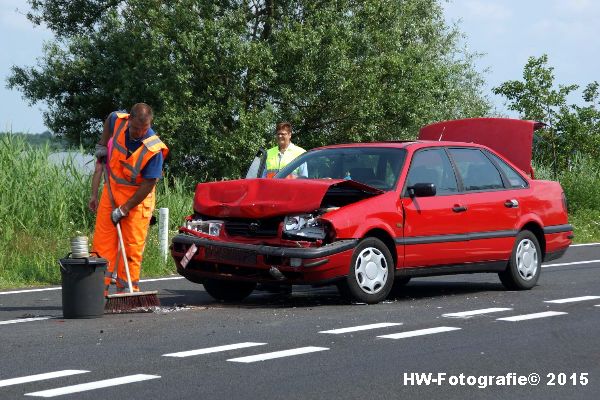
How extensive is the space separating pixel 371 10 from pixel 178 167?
6923mm

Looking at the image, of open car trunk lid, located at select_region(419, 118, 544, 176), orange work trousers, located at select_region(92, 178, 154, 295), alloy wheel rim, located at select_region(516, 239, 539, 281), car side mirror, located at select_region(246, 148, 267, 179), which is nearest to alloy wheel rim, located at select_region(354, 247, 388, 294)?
orange work trousers, located at select_region(92, 178, 154, 295)

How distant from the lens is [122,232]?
463 inches

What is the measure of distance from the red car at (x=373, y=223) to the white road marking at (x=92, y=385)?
12.8 ft

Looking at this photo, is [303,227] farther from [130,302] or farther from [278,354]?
[278,354]

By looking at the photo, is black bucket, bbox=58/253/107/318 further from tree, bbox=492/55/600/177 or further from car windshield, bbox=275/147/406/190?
tree, bbox=492/55/600/177

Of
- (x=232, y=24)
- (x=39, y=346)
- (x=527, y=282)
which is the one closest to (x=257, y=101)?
(x=232, y=24)

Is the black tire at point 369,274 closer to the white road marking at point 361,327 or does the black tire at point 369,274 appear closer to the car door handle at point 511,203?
the white road marking at point 361,327

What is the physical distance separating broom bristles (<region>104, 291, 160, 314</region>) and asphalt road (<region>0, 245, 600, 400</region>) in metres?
0.11

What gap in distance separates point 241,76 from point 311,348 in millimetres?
25850

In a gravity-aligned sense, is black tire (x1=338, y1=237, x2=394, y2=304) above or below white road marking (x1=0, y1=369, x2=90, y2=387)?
above

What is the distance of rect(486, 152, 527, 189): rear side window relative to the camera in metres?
13.8

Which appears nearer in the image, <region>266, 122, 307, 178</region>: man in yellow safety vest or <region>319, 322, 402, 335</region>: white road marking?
<region>319, 322, 402, 335</region>: white road marking

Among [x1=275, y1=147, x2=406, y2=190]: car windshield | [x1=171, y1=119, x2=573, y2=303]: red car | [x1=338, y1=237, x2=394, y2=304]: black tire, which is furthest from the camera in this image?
[x1=275, y1=147, x2=406, y2=190]: car windshield

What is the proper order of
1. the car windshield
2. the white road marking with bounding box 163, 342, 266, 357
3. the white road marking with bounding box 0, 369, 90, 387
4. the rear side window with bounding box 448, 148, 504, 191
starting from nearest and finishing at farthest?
1. the white road marking with bounding box 0, 369, 90, 387
2. the white road marking with bounding box 163, 342, 266, 357
3. the car windshield
4. the rear side window with bounding box 448, 148, 504, 191
